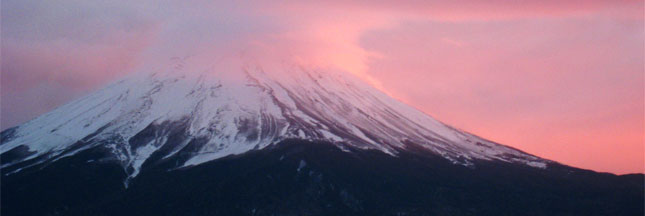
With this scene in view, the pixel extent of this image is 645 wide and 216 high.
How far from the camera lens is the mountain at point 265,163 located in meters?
80.0

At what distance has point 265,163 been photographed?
87.1 metres

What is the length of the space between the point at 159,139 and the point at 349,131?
785 inches

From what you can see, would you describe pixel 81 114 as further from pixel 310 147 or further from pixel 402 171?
pixel 402 171

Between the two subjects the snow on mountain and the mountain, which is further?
the snow on mountain

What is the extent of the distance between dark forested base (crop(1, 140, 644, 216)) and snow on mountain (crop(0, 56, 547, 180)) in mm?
3266

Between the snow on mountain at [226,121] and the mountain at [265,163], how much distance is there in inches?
10.1

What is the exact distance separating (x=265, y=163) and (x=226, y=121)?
15336 mm

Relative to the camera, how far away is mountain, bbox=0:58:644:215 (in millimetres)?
80000

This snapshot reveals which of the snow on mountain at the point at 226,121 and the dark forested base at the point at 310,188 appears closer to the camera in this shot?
the dark forested base at the point at 310,188

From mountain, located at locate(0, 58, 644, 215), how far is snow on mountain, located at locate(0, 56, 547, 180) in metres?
0.26

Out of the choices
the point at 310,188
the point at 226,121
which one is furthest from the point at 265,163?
the point at 226,121

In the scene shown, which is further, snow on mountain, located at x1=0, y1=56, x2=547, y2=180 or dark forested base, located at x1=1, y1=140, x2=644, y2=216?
snow on mountain, located at x1=0, y1=56, x2=547, y2=180

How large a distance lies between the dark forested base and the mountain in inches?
6.7

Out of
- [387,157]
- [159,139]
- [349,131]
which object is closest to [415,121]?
[349,131]
